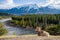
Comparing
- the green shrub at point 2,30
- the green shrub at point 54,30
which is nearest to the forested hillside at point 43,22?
the green shrub at point 54,30

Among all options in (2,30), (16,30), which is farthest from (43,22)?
(2,30)

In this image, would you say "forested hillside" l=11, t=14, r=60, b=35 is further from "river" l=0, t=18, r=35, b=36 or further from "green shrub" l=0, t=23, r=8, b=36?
"green shrub" l=0, t=23, r=8, b=36

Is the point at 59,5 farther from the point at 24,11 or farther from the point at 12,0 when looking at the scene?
the point at 12,0

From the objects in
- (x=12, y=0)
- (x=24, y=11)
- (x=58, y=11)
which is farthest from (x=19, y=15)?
(x=58, y=11)

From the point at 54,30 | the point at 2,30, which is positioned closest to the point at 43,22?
the point at 54,30

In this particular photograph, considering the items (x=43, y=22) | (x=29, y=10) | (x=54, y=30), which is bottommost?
(x=54, y=30)

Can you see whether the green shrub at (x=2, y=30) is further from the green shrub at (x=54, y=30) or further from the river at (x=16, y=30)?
the green shrub at (x=54, y=30)

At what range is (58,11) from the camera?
2.72m

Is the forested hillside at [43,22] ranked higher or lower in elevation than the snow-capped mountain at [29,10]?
lower

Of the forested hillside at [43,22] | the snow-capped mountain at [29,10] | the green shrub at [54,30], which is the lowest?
the green shrub at [54,30]

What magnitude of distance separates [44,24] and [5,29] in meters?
0.68

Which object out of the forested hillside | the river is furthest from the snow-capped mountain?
the river

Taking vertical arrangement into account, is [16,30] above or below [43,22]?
below

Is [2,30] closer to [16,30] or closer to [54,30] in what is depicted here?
[16,30]
